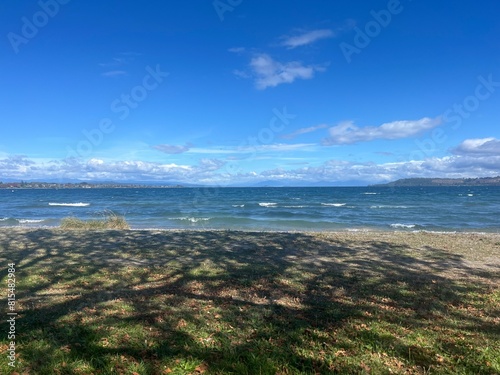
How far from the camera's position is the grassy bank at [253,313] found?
3.64 m

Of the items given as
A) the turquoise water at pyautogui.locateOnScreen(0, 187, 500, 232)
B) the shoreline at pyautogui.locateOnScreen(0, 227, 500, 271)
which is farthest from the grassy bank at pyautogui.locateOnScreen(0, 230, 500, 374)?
the turquoise water at pyautogui.locateOnScreen(0, 187, 500, 232)

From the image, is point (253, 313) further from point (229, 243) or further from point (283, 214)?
point (283, 214)

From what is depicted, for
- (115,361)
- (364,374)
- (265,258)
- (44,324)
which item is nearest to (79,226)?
(265,258)

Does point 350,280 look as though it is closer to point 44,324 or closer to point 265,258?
point 265,258

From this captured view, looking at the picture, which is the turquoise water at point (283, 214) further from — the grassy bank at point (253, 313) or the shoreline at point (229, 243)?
the grassy bank at point (253, 313)

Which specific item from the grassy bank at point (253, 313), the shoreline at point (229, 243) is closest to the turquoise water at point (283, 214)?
the shoreline at point (229, 243)

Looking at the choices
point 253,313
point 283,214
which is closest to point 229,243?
point 253,313

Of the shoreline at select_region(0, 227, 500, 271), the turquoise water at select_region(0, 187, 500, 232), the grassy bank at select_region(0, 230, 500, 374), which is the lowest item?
the turquoise water at select_region(0, 187, 500, 232)

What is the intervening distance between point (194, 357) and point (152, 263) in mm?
5090

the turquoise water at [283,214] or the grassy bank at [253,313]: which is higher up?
the grassy bank at [253,313]

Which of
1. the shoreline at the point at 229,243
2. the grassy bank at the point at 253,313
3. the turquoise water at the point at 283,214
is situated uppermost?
the grassy bank at the point at 253,313

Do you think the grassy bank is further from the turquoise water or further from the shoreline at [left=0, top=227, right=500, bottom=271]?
the turquoise water

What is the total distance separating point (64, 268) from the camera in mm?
7727

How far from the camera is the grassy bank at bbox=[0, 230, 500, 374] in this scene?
3.64m
